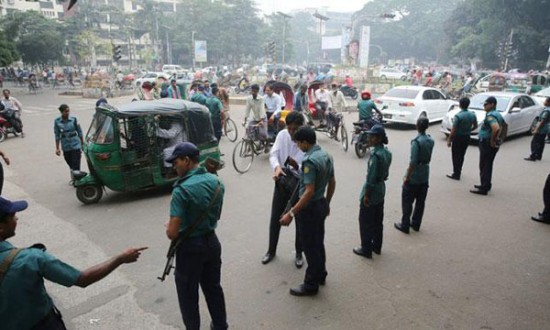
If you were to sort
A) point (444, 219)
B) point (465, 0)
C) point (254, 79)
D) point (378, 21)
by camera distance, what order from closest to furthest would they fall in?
point (444, 219) → point (254, 79) → point (465, 0) → point (378, 21)

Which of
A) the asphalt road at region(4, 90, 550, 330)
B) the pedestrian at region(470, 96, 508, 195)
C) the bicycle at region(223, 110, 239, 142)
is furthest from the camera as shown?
the bicycle at region(223, 110, 239, 142)

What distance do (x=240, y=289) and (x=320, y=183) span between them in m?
1.45

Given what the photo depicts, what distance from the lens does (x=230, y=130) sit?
1287cm

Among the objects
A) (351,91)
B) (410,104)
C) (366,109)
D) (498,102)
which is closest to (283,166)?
(366,109)

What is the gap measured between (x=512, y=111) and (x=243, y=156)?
843cm

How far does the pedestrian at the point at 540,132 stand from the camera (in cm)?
896

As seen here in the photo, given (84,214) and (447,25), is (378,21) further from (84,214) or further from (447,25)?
(84,214)

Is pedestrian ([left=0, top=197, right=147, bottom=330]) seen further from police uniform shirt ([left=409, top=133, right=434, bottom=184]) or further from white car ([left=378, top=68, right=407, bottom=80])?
white car ([left=378, top=68, right=407, bottom=80])

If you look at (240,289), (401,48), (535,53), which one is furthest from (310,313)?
(401,48)

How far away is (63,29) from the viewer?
1790 inches

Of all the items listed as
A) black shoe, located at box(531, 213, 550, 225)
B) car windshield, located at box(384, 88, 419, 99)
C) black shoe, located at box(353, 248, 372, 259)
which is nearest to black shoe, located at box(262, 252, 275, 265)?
black shoe, located at box(353, 248, 372, 259)

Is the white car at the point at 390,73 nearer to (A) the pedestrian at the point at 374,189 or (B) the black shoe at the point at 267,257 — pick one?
(A) the pedestrian at the point at 374,189

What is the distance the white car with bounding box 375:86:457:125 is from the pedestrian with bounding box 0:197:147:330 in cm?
1306

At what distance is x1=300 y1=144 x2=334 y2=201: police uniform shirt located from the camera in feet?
11.3
